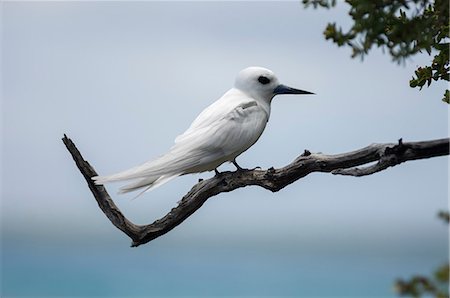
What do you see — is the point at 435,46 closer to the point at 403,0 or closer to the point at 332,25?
the point at 403,0

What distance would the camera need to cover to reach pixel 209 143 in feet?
14.9

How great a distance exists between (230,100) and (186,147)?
0.53 metres

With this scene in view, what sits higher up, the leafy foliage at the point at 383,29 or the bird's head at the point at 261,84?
the bird's head at the point at 261,84

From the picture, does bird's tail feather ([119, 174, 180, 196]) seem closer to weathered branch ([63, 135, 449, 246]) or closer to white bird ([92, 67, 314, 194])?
white bird ([92, 67, 314, 194])

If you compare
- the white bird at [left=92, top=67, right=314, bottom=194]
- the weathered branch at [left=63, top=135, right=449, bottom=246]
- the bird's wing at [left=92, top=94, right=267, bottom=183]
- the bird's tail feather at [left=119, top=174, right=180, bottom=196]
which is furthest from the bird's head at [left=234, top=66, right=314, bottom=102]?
the bird's tail feather at [left=119, top=174, right=180, bottom=196]

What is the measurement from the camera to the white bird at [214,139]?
14.8ft

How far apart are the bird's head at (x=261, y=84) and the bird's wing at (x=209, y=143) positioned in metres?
0.22

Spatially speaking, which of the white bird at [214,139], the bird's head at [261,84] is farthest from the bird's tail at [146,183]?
the bird's head at [261,84]

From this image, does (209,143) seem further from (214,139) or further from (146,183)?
(146,183)

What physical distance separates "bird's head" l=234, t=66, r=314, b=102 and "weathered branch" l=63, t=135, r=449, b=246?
0.60 meters

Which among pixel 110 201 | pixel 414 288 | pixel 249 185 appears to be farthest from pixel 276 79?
pixel 414 288

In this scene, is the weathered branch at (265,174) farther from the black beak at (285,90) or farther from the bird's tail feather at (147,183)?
the black beak at (285,90)

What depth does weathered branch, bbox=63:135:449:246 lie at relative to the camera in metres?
3.90

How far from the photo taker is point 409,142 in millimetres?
3877
